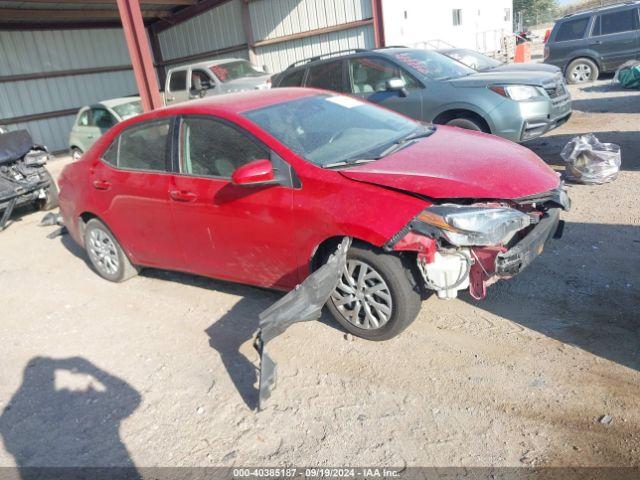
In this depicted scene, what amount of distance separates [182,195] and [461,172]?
7.04 feet

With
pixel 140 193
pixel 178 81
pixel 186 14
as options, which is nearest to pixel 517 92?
pixel 140 193

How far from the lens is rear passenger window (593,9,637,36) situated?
523 inches

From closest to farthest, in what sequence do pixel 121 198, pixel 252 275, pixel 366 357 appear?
1. pixel 366 357
2. pixel 252 275
3. pixel 121 198

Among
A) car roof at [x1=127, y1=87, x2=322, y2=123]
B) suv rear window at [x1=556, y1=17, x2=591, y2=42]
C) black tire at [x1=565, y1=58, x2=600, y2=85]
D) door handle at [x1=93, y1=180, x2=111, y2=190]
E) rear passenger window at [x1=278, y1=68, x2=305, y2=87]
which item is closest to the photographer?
car roof at [x1=127, y1=87, x2=322, y2=123]

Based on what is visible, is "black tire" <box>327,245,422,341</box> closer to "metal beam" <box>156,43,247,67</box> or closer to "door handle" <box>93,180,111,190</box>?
"door handle" <box>93,180,111,190</box>

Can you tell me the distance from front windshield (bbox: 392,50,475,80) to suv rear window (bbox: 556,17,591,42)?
307 inches

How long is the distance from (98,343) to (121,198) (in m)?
1.30

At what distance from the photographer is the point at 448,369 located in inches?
132

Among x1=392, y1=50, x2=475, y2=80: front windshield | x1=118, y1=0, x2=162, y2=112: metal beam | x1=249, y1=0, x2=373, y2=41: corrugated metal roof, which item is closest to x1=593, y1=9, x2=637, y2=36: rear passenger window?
x1=249, y1=0, x2=373, y2=41: corrugated metal roof

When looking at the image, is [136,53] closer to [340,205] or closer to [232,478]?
[340,205]

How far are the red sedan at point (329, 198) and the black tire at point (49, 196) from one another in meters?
4.72

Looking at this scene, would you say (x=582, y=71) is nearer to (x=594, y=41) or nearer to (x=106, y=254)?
(x=594, y=41)

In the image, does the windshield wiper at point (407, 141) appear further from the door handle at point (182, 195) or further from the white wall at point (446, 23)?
the white wall at point (446, 23)

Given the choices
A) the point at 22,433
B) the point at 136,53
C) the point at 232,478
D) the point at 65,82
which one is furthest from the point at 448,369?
the point at 65,82
